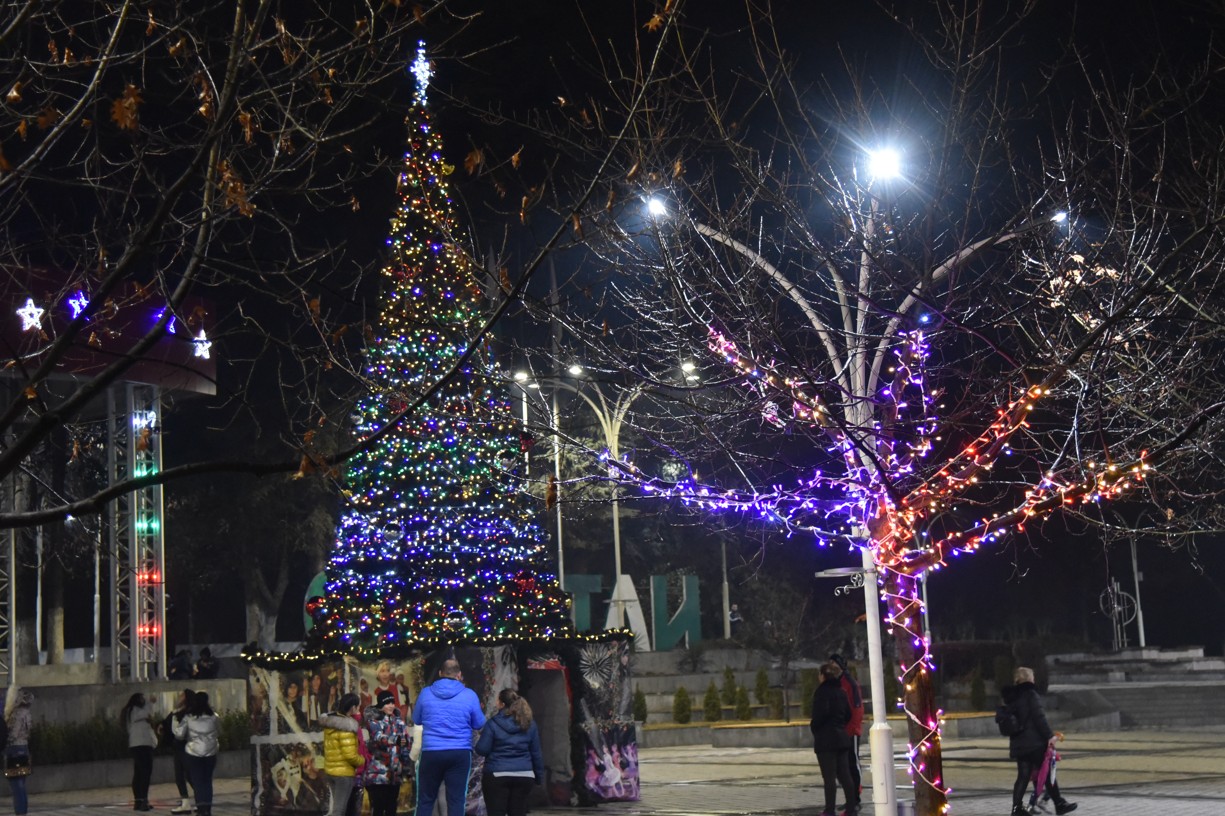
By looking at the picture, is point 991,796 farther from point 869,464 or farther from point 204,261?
point 204,261

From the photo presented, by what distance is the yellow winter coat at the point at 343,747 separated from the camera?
1344 centimetres

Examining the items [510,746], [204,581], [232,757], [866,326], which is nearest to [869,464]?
[866,326]

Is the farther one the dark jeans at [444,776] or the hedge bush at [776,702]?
the hedge bush at [776,702]

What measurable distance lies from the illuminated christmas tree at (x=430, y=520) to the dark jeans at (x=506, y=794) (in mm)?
5120

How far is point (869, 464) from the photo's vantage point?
13344 millimetres

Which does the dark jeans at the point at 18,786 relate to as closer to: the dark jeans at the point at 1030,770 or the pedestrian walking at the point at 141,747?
the pedestrian walking at the point at 141,747

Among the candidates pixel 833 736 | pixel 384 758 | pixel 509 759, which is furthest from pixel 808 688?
pixel 509 759

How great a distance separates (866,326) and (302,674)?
7791 millimetres

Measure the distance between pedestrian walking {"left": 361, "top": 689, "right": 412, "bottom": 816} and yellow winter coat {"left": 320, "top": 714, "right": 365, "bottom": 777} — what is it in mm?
146

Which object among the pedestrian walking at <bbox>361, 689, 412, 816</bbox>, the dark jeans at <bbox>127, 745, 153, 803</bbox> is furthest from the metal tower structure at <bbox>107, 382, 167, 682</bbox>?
the pedestrian walking at <bbox>361, 689, 412, 816</bbox>

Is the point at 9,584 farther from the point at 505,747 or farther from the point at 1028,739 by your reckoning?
the point at 1028,739

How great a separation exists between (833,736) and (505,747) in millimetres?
4058

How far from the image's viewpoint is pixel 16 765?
17641mm

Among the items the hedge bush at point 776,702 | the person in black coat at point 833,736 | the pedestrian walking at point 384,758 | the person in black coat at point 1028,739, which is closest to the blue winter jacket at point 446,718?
the pedestrian walking at point 384,758
